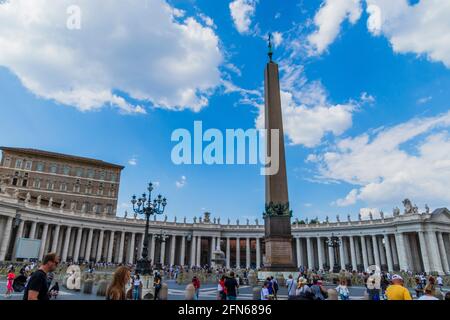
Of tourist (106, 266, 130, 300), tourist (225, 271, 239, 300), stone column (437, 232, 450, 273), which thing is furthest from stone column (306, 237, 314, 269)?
tourist (106, 266, 130, 300)

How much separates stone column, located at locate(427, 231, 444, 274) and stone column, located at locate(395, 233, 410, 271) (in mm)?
3914

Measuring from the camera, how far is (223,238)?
72438 mm

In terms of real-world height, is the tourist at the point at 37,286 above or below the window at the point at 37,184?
below

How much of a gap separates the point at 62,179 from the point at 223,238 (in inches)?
1505

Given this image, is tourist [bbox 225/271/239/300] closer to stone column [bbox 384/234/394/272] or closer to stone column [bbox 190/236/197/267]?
stone column [bbox 384/234/394/272]

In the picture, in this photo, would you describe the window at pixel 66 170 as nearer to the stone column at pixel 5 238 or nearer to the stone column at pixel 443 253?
the stone column at pixel 5 238

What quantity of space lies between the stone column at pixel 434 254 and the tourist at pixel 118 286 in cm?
6128

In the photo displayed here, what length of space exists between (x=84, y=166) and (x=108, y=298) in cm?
7145

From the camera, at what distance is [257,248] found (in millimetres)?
67188

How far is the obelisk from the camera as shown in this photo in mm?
19328

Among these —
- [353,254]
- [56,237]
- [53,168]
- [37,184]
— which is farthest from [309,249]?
[37,184]

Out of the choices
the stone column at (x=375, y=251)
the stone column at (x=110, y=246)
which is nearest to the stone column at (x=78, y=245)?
the stone column at (x=110, y=246)

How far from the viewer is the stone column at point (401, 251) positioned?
52.8 meters

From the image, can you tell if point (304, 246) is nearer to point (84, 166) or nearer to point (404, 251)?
point (404, 251)
